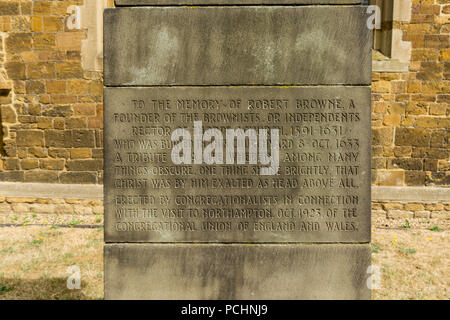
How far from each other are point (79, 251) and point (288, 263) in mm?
3089

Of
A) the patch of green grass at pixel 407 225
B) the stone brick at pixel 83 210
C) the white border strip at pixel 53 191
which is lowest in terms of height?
the patch of green grass at pixel 407 225

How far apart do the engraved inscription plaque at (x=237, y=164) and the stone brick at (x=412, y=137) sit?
389cm

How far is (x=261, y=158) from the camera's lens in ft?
8.09

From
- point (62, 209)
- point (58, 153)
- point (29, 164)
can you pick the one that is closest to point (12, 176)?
point (29, 164)

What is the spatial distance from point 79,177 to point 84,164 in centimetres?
24

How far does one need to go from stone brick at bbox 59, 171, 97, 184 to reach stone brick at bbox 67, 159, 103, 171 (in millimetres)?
87

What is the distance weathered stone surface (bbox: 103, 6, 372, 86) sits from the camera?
7.77 ft

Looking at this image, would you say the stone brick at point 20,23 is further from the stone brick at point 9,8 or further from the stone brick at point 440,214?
the stone brick at point 440,214

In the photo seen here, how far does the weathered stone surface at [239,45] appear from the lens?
2.37 metres

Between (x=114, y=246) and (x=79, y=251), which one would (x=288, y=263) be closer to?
(x=114, y=246)

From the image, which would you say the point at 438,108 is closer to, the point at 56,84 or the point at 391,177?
the point at 391,177

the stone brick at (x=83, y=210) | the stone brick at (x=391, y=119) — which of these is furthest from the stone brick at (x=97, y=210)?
the stone brick at (x=391, y=119)

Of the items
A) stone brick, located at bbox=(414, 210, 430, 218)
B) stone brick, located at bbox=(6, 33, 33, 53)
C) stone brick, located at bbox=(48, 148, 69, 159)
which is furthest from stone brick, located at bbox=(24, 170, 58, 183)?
stone brick, located at bbox=(414, 210, 430, 218)

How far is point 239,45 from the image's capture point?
239 centimetres
